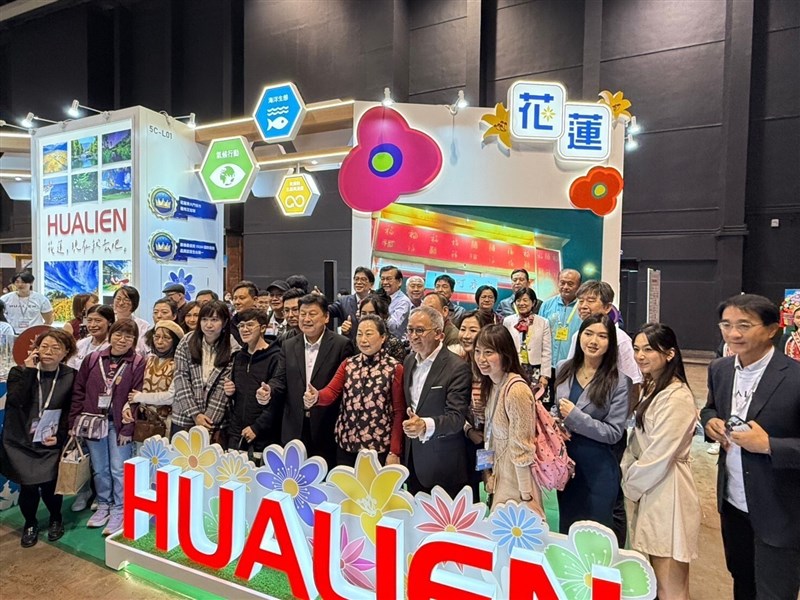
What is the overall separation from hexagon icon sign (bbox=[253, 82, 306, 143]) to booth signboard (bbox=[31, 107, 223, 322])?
4.37ft

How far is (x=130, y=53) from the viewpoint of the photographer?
1311cm

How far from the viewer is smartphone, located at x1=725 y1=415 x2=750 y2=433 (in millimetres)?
1573

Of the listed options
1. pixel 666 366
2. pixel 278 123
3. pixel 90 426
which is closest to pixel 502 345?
Answer: pixel 666 366

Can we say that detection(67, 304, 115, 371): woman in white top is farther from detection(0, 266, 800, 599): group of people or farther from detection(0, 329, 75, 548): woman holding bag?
detection(0, 329, 75, 548): woman holding bag

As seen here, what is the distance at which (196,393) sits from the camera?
2664 mm

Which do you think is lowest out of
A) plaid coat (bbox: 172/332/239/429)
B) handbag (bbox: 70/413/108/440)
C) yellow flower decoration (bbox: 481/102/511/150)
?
handbag (bbox: 70/413/108/440)

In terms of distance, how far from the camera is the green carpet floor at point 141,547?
229 centimetres

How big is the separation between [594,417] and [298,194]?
5.05m

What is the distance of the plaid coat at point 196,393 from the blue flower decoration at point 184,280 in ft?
10.7

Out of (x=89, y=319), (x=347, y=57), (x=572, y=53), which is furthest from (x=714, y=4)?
(x=89, y=319)

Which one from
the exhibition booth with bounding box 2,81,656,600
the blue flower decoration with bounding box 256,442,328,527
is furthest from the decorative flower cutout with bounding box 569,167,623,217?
the blue flower decoration with bounding box 256,442,328,527

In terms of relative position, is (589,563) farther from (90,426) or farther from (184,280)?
(184,280)

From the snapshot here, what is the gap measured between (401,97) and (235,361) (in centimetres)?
867

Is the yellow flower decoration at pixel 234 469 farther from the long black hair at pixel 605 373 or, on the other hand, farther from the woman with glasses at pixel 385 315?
the long black hair at pixel 605 373
